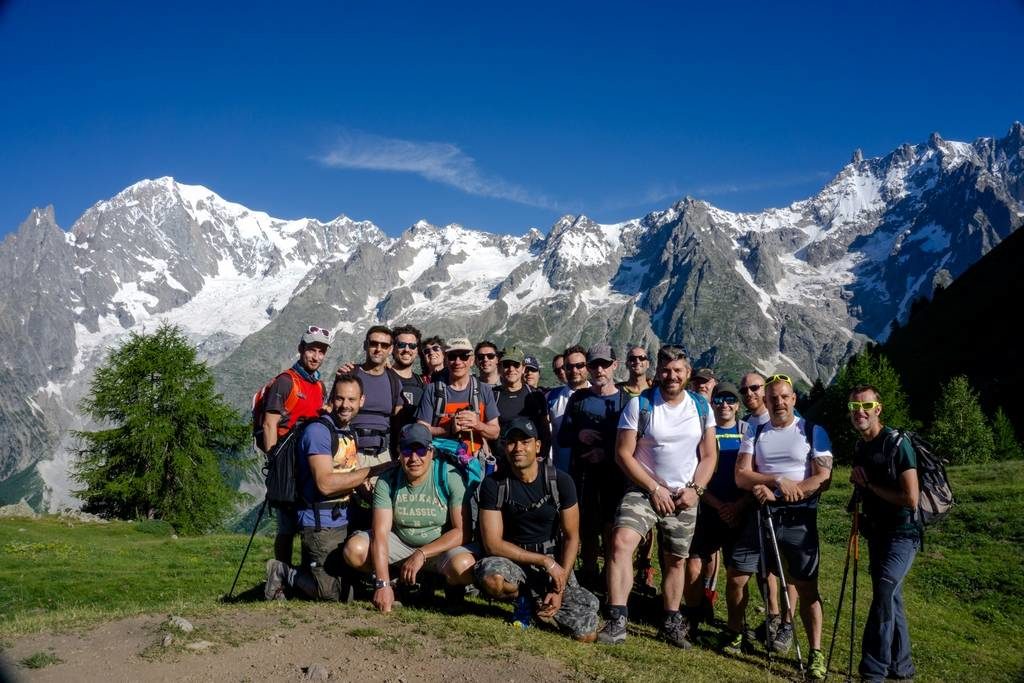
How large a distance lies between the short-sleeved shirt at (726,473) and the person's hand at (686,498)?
1.12 meters

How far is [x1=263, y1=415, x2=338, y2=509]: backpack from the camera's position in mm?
9578

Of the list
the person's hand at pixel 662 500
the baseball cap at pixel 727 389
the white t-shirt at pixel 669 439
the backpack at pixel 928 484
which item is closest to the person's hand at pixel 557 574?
the person's hand at pixel 662 500

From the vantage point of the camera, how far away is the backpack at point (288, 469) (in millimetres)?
9578

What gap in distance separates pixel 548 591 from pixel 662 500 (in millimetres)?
1966

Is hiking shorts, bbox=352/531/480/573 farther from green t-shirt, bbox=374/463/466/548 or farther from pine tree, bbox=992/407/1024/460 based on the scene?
pine tree, bbox=992/407/1024/460

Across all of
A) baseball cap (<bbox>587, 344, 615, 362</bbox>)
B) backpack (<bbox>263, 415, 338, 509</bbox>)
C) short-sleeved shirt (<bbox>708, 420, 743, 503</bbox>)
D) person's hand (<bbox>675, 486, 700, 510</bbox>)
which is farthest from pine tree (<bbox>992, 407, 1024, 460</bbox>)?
backpack (<bbox>263, 415, 338, 509</bbox>)

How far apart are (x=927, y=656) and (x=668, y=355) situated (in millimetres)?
6804

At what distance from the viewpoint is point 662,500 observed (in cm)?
861

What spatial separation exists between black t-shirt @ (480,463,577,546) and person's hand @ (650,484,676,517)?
110 centimetres

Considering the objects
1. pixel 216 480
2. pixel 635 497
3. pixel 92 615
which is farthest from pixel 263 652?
pixel 216 480

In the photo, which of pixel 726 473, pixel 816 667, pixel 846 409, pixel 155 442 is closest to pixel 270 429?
pixel 726 473

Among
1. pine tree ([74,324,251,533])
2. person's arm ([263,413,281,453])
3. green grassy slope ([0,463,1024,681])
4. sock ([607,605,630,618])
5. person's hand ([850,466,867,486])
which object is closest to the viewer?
green grassy slope ([0,463,1024,681])

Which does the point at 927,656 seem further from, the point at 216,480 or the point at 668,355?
the point at 216,480

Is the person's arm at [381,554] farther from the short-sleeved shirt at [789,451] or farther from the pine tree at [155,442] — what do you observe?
the pine tree at [155,442]
